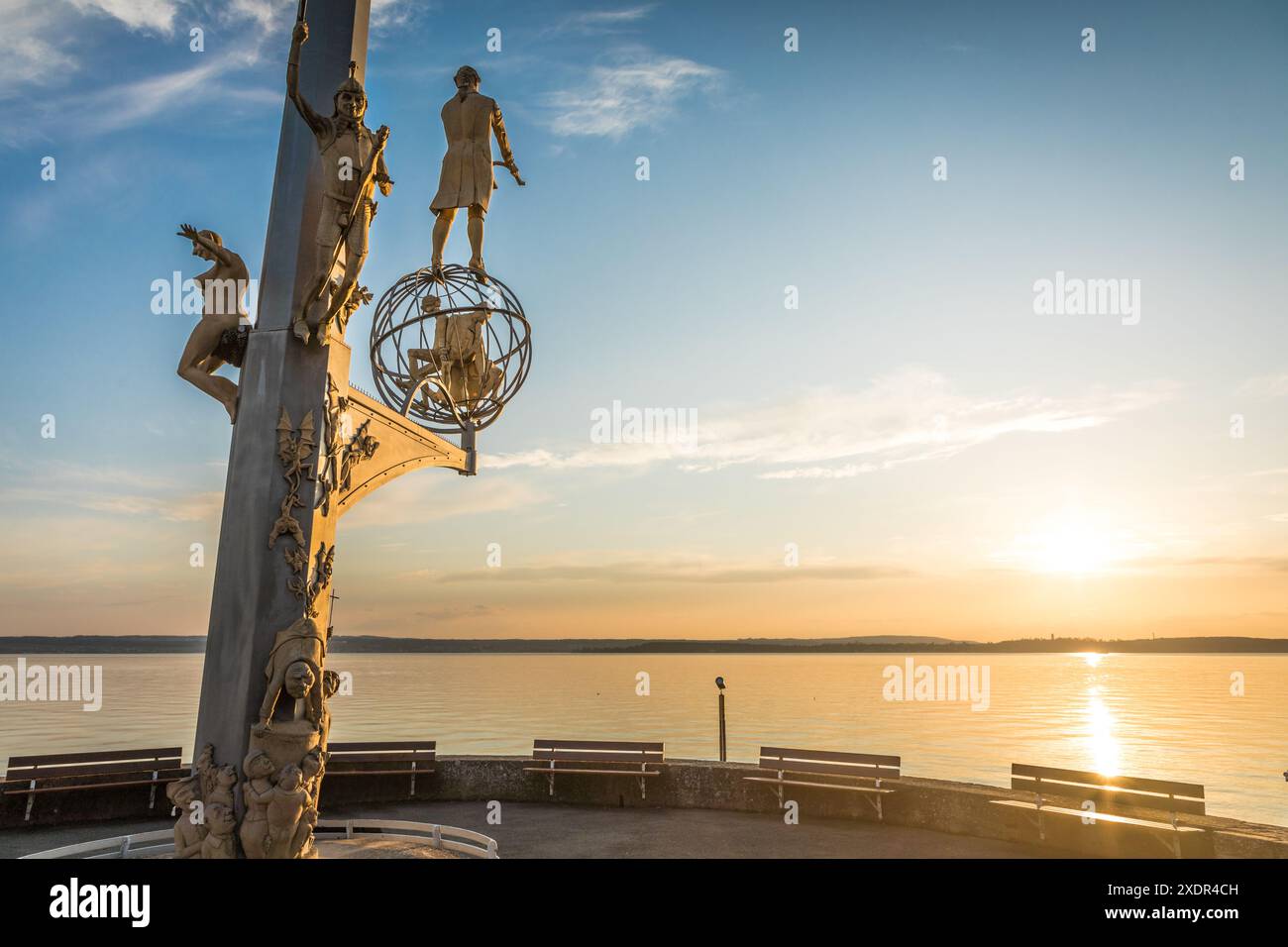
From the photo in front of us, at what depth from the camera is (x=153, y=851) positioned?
23.7ft

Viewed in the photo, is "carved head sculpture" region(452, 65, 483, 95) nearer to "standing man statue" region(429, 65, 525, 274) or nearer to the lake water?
"standing man statue" region(429, 65, 525, 274)

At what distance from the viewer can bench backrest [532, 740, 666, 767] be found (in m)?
12.2

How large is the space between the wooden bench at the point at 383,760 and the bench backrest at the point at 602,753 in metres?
1.59

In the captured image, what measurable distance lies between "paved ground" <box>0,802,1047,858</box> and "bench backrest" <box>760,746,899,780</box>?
62 cm

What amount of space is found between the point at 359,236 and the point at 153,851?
5454 millimetres

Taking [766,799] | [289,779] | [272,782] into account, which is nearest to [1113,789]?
[766,799]

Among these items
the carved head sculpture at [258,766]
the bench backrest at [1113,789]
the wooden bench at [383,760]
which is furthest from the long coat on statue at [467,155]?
the bench backrest at [1113,789]

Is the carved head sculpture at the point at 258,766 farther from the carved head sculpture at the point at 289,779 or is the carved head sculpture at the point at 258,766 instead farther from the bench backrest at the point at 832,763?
the bench backrest at the point at 832,763

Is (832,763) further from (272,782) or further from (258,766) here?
(258,766)

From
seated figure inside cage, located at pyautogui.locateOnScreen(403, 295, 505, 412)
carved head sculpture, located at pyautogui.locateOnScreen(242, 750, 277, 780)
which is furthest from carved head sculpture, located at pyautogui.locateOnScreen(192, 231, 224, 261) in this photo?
carved head sculpture, located at pyautogui.locateOnScreen(242, 750, 277, 780)

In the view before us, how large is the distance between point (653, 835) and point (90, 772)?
714 cm

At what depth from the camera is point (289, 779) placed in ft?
21.0

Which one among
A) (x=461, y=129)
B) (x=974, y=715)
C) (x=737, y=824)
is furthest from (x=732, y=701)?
(x=461, y=129)

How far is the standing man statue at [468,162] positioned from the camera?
10.2 meters
